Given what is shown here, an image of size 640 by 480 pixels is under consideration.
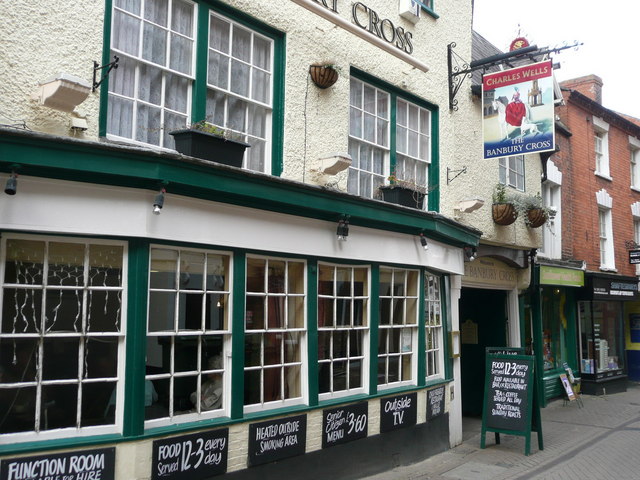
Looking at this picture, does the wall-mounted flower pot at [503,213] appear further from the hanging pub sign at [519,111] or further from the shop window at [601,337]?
the shop window at [601,337]

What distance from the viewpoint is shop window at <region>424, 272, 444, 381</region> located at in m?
9.23

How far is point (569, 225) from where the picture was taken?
15.2 meters

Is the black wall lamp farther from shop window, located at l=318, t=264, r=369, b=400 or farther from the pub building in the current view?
shop window, located at l=318, t=264, r=369, b=400

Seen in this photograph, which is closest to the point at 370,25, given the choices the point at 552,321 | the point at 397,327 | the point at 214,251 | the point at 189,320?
the point at 397,327

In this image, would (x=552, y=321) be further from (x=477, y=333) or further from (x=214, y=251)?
(x=214, y=251)

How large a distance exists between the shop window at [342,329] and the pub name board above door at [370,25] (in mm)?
3183

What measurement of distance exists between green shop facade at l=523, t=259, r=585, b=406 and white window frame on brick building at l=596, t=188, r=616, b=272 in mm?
1911

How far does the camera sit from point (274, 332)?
22.1 feet

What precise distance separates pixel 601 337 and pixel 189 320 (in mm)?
14418

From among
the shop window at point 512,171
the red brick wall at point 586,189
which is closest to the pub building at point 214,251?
the shop window at point 512,171

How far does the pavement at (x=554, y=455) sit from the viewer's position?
316 inches

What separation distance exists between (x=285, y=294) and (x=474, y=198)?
4862 mm

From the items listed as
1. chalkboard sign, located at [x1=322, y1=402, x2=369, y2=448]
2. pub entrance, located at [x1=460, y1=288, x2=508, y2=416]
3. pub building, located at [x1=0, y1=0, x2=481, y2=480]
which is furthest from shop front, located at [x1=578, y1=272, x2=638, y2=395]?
chalkboard sign, located at [x1=322, y1=402, x2=369, y2=448]

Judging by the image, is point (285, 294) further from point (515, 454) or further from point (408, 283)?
point (515, 454)
